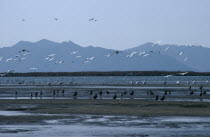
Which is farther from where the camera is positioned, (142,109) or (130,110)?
(142,109)

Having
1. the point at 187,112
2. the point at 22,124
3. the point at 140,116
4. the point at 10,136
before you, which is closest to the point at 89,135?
the point at 10,136

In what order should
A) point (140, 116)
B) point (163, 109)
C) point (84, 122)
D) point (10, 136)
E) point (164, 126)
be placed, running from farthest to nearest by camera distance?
point (163, 109), point (140, 116), point (84, 122), point (164, 126), point (10, 136)

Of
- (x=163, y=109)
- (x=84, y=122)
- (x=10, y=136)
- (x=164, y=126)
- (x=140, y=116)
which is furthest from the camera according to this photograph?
(x=163, y=109)

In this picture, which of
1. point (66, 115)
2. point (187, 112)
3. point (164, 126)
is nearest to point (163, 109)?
point (187, 112)

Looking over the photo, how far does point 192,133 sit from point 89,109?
48.8 ft

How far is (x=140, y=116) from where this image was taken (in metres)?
38.3

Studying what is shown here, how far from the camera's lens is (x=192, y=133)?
29.8 metres

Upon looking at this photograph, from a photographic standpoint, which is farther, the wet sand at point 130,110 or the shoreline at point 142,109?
the shoreline at point 142,109

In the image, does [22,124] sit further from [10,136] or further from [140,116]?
[140,116]

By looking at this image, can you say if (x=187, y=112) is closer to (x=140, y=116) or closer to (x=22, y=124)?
(x=140, y=116)

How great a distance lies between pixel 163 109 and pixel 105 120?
799cm

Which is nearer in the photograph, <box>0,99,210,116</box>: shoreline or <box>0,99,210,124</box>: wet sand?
<box>0,99,210,124</box>: wet sand

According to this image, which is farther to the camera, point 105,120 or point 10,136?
point 105,120

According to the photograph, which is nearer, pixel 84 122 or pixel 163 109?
pixel 84 122
